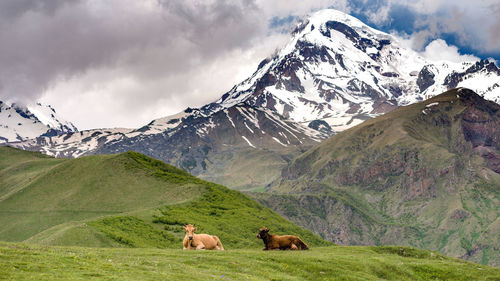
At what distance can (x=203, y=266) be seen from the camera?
134 feet

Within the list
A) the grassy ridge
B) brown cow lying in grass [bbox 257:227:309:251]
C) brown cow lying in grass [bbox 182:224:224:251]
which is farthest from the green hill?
the grassy ridge

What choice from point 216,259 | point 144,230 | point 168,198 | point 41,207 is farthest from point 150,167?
point 216,259

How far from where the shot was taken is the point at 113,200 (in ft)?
397

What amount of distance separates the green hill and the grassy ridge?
99.0 ft

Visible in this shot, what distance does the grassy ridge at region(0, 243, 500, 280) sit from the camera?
3198 centimetres

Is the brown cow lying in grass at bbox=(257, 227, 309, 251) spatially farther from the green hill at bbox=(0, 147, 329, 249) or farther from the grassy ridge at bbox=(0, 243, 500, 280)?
the green hill at bbox=(0, 147, 329, 249)

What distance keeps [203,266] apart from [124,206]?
3240 inches

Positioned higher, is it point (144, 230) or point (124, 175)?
point (124, 175)

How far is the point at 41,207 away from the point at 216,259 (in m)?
90.4

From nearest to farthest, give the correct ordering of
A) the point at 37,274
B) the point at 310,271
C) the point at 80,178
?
the point at 37,274, the point at 310,271, the point at 80,178

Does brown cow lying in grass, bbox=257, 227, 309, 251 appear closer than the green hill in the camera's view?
Yes

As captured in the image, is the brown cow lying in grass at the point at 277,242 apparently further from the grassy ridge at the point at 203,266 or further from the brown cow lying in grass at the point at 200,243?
the brown cow lying in grass at the point at 200,243

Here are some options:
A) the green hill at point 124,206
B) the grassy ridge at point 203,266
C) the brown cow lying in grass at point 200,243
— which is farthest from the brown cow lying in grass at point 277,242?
the green hill at point 124,206

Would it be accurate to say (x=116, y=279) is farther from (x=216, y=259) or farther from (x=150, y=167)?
(x=150, y=167)
